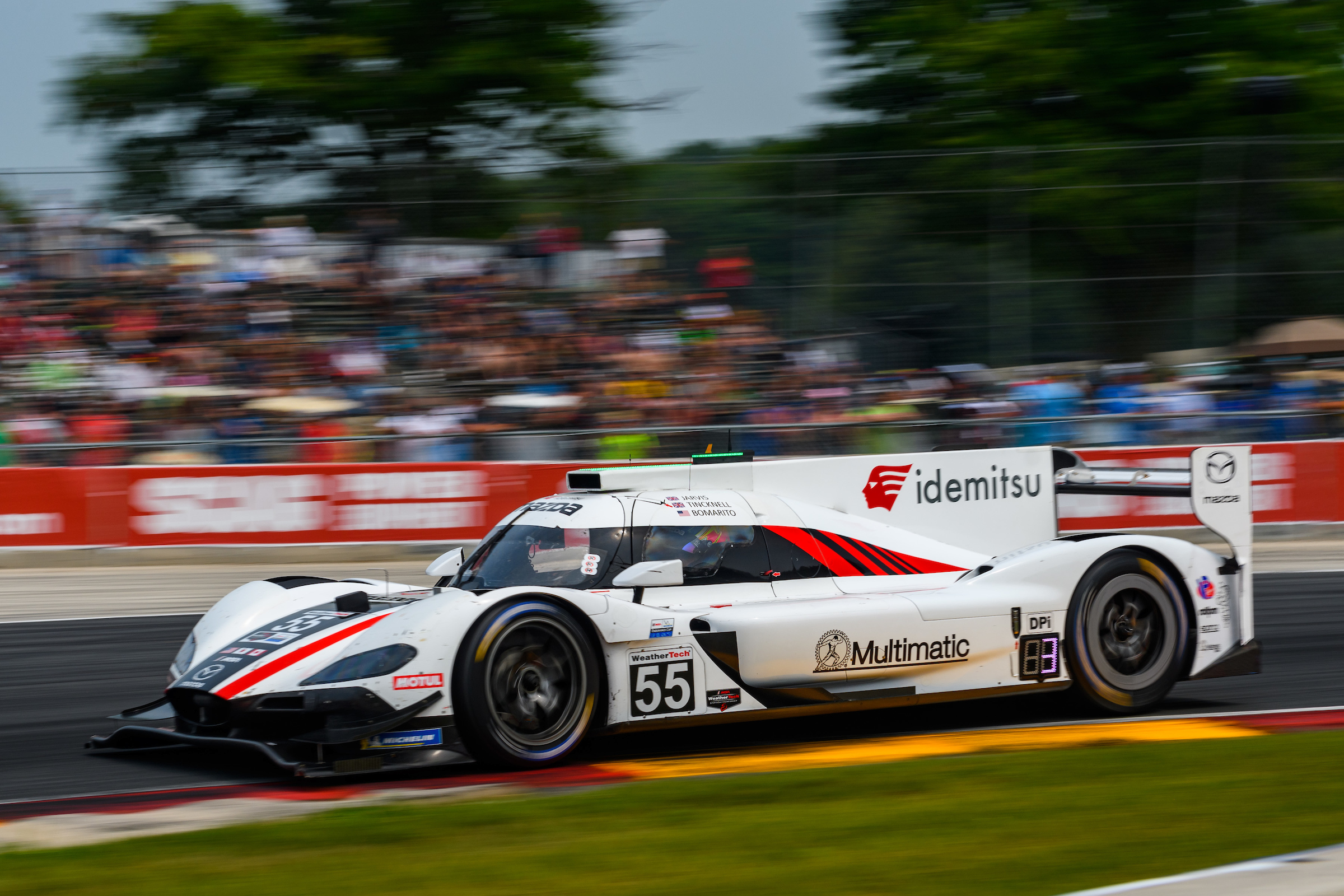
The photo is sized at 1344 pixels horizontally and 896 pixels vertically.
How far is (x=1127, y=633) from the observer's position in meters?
7.47

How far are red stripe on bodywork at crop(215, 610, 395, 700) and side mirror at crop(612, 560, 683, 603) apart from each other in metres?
1.03

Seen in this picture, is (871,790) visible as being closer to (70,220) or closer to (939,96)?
(70,220)

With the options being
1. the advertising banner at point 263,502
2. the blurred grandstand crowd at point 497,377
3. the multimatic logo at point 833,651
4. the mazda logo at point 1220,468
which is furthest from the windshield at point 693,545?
the advertising banner at point 263,502

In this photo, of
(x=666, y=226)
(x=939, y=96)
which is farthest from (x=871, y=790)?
(x=939, y=96)

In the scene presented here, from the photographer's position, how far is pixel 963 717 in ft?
24.6

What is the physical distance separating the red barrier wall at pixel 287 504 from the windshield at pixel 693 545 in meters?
7.38

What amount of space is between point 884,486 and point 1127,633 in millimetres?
1487

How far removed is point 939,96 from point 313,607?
1876 centimetres

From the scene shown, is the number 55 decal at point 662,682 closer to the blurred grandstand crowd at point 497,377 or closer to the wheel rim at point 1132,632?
the wheel rim at point 1132,632

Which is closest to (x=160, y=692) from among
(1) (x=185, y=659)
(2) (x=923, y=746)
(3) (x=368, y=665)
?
(1) (x=185, y=659)

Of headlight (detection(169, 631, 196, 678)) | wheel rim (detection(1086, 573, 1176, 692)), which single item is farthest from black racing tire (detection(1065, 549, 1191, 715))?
headlight (detection(169, 631, 196, 678))

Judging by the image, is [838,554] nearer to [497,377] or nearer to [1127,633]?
[1127,633]

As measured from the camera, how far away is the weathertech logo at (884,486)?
7512 millimetres

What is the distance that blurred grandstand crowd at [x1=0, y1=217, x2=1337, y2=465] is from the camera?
14.5 m
